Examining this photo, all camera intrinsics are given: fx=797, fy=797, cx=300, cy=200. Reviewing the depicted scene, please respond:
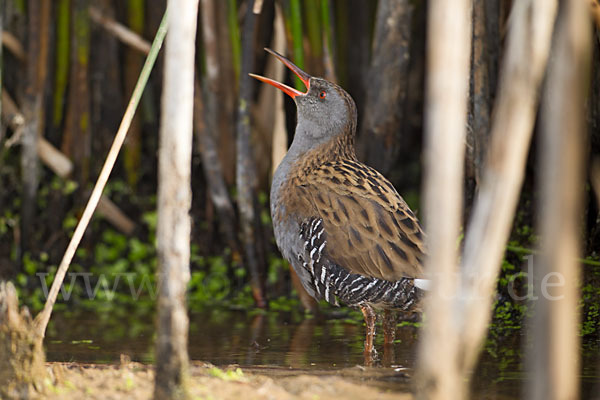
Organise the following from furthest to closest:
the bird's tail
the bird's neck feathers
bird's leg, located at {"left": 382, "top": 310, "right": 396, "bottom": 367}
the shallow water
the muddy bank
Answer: the bird's neck feathers → bird's leg, located at {"left": 382, "top": 310, "right": 396, "bottom": 367} → the bird's tail → the shallow water → the muddy bank

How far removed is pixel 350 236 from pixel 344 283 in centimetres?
22

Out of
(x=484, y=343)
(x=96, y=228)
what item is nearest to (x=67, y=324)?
(x=96, y=228)

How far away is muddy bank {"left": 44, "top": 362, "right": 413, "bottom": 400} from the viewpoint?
2.44 metres

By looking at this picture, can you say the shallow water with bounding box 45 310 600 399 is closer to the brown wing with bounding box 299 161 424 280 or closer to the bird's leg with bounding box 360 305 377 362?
the bird's leg with bounding box 360 305 377 362

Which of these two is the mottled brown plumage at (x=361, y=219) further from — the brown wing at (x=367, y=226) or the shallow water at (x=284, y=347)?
the shallow water at (x=284, y=347)

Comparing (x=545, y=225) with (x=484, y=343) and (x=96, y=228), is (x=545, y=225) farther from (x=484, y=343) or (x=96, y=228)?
(x=96, y=228)

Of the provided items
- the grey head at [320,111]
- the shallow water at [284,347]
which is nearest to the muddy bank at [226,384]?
the shallow water at [284,347]

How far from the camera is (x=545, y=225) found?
1.82m

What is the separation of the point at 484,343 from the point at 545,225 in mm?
2007

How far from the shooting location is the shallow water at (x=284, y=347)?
3.02 metres

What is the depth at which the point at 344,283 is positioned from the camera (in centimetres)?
362

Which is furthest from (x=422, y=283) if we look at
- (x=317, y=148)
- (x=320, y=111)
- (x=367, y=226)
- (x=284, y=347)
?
(x=320, y=111)

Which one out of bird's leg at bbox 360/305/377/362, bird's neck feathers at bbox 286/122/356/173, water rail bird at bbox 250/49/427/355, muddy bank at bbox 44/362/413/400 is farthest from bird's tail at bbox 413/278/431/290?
bird's neck feathers at bbox 286/122/356/173

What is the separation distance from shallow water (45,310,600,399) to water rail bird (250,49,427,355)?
0.75 ft
